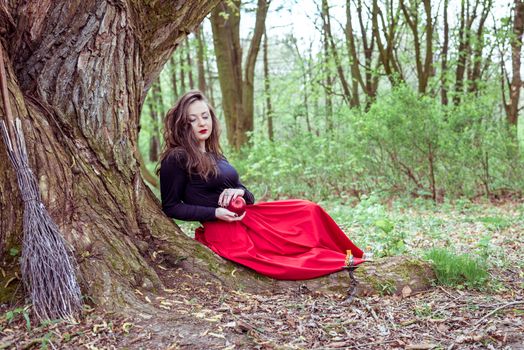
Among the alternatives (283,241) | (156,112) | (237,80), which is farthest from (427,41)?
(156,112)

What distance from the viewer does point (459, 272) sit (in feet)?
12.3

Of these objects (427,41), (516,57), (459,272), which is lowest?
(459,272)

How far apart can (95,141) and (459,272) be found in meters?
2.78

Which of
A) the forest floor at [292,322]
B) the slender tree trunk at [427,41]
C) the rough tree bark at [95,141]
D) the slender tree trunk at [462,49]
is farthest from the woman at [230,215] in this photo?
the slender tree trunk at [462,49]

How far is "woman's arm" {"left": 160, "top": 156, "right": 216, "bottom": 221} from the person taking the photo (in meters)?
3.67

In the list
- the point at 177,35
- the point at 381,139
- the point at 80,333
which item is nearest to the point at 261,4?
the point at 381,139

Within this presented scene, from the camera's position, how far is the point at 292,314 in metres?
3.01

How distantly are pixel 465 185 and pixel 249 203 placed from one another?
20.1 feet

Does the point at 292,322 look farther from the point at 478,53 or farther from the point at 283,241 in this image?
the point at 478,53

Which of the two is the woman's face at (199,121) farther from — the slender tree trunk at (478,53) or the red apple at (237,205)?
the slender tree trunk at (478,53)

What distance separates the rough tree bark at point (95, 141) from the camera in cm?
289

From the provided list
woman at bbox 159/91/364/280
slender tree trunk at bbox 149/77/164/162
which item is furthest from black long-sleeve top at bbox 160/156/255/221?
slender tree trunk at bbox 149/77/164/162

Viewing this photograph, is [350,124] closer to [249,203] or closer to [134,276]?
[249,203]

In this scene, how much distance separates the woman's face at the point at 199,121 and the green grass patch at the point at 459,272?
6.63 ft
